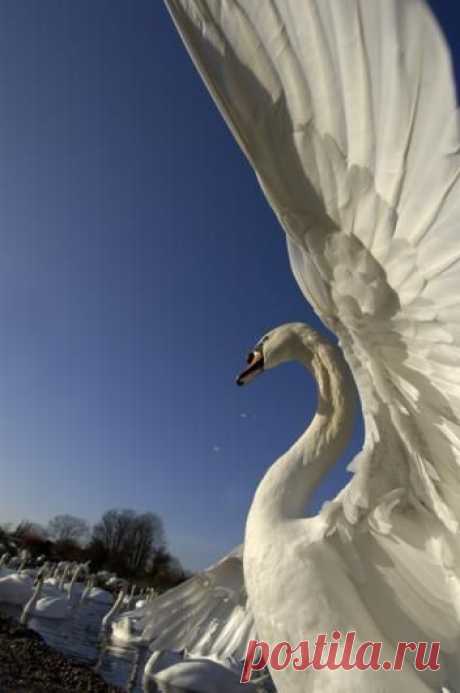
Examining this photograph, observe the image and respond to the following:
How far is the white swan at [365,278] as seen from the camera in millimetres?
1875

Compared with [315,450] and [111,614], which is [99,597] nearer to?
[111,614]

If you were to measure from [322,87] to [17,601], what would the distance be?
28.2m

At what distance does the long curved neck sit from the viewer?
3.59 metres

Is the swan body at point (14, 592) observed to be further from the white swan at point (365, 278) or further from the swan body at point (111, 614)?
the white swan at point (365, 278)

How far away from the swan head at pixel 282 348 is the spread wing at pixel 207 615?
1.80 m

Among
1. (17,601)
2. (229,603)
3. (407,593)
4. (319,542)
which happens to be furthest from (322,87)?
(17,601)

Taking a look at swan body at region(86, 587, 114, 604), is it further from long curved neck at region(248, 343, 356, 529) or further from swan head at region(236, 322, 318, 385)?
long curved neck at region(248, 343, 356, 529)

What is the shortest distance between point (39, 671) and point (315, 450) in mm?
11925

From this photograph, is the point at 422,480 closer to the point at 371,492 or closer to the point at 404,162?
the point at 371,492

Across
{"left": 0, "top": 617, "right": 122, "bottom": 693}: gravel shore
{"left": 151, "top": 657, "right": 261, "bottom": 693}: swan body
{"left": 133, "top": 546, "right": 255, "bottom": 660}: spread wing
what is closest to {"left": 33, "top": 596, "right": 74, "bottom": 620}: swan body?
{"left": 0, "top": 617, "right": 122, "bottom": 693}: gravel shore

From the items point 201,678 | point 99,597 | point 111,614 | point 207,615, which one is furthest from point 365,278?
point 99,597

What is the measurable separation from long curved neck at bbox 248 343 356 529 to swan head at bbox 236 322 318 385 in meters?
0.13

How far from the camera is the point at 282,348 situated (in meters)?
4.23

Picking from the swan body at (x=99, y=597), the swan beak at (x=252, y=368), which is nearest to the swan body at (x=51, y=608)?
the swan body at (x=99, y=597)
